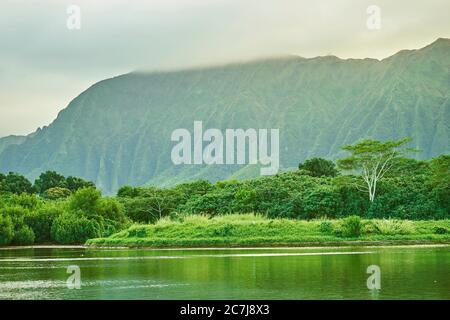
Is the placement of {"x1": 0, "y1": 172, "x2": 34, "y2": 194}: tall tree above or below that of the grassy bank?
above

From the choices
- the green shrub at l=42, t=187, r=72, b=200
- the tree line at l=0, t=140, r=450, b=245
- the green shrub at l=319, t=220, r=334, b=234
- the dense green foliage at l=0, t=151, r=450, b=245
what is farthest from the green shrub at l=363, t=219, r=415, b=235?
the green shrub at l=42, t=187, r=72, b=200

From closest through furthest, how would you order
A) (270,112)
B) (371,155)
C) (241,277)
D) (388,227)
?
(241,277), (388,227), (371,155), (270,112)

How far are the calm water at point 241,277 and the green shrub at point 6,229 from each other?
57.9 feet

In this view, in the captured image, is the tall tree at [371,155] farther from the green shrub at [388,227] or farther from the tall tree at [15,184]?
the tall tree at [15,184]

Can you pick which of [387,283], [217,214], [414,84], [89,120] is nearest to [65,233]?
[217,214]

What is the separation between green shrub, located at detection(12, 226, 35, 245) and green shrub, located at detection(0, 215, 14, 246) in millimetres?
844

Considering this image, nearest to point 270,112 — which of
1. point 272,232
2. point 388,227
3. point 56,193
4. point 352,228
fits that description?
point 56,193

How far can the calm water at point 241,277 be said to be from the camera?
58.0 feet

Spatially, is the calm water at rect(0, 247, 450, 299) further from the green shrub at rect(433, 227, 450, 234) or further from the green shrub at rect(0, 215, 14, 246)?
the green shrub at rect(0, 215, 14, 246)

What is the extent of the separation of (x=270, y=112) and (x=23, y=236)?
126 m

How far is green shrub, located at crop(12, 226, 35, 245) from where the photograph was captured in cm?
4847

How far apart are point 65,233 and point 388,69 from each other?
→ 462 ft

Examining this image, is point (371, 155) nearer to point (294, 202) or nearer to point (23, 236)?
point (294, 202)

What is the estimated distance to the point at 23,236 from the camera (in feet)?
160
